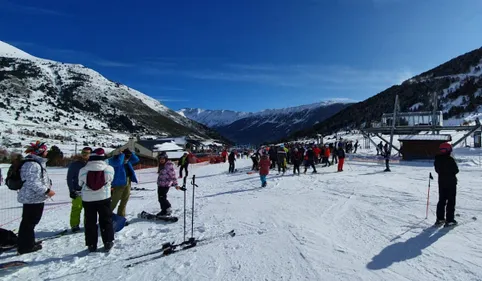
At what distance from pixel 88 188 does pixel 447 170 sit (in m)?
6.88

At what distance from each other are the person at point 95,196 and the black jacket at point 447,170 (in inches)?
257

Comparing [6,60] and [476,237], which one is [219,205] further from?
[6,60]

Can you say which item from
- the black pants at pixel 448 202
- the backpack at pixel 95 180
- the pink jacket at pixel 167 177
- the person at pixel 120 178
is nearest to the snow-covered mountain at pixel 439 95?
the black pants at pixel 448 202

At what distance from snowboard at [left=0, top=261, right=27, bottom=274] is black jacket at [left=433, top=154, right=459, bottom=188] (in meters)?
7.80

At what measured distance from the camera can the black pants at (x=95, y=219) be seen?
4.73m

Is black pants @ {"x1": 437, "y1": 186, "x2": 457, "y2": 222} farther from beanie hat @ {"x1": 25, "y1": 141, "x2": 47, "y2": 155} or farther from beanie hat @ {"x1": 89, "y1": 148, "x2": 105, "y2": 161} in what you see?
beanie hat @ {"x1": 25, "y1": 141, "x2": 47, "y2": 155}

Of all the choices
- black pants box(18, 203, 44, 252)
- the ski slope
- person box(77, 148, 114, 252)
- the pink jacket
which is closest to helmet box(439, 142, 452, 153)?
the ski slope

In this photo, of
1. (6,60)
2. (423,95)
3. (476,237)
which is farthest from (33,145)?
A: (6,60)

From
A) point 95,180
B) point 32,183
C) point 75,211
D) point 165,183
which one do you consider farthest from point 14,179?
point 165,183

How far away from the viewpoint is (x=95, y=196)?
4.69 meters

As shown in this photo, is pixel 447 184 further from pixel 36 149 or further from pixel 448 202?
pixel 36 149

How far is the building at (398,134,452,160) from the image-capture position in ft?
76.6

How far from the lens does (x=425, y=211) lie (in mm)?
7102

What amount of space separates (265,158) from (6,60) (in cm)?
24072
